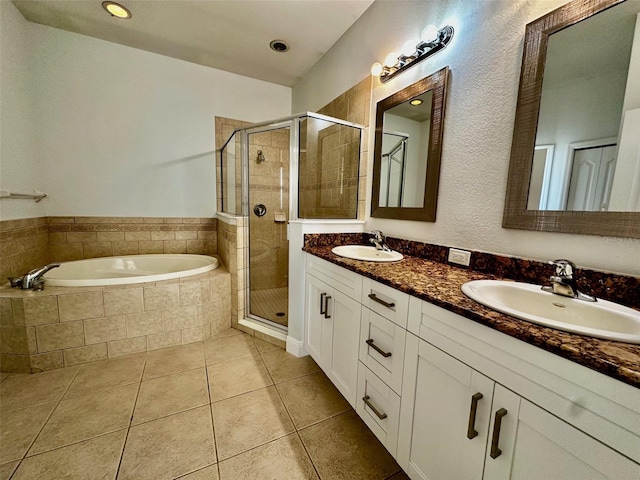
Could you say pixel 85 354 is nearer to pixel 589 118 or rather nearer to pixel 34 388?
pixel 34 388

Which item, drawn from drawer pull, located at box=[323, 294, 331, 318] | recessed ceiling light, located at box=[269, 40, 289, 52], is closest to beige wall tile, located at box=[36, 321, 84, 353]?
drawer pull, located at box=[323, 294, 331, 318]

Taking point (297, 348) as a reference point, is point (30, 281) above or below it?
above

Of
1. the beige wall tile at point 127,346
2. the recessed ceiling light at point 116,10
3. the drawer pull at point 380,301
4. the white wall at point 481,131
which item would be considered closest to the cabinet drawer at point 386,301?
the drawer pull at point 380,301

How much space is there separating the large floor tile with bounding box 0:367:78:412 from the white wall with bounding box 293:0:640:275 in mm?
2342

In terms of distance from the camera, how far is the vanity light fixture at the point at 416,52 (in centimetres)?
132

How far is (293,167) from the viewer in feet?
6.51

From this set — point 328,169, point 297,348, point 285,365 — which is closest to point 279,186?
point 328,169

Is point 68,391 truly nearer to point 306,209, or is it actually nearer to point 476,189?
point 306,209

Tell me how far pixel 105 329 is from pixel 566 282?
8.55 feet

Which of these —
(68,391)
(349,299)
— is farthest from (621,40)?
(68,391)

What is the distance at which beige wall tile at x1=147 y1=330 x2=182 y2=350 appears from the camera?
1.94 metres

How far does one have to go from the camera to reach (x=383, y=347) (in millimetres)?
1061

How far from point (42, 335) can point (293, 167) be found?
2062 millimetres

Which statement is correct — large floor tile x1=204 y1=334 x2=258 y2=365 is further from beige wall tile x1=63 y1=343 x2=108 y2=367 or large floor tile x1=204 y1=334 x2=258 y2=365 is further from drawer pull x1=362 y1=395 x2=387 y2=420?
drawer pull x1=362 y1=395 x2=387 y2=420
